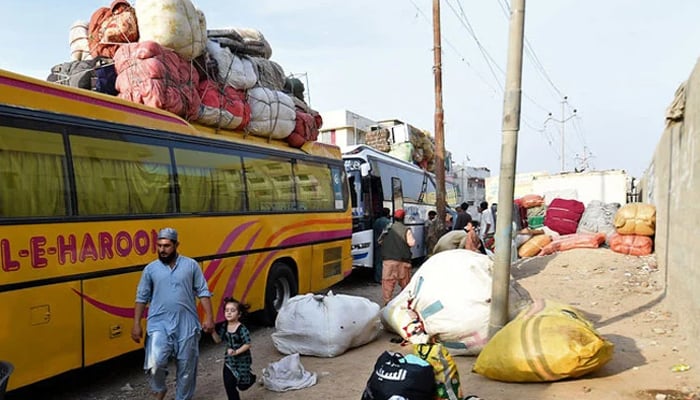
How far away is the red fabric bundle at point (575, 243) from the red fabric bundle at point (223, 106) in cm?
841

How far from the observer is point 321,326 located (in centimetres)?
659

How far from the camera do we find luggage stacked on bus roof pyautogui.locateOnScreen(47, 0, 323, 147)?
255 inches

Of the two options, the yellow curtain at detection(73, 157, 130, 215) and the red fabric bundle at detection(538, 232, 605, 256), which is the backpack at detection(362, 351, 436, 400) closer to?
the yellow curtain at detection(73, 157, 130, 215)

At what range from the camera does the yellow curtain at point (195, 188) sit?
6594mm

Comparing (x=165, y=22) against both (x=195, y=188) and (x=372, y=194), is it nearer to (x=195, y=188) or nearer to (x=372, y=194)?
(x=195, y=188)

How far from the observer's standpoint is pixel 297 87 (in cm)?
1049

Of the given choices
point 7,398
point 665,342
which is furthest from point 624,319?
point 7,398

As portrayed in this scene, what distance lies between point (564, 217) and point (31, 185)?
13793mm

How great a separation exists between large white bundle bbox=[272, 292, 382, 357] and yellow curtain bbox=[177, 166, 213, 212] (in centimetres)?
162

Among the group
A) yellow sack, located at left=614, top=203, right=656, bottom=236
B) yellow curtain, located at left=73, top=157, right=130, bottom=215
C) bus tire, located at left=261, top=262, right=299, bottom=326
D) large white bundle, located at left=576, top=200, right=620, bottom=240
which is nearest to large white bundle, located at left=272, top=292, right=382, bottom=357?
bus tire, located at left=261, top=262, right=299, bottom=326

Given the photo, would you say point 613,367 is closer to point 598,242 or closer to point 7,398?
point 7,398

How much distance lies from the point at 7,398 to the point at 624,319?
7.35m

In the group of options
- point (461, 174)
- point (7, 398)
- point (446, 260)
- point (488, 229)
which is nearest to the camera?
point (7, 398)

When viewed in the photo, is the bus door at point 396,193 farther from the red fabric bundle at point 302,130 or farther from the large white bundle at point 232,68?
the large white bundle at point 232,68
